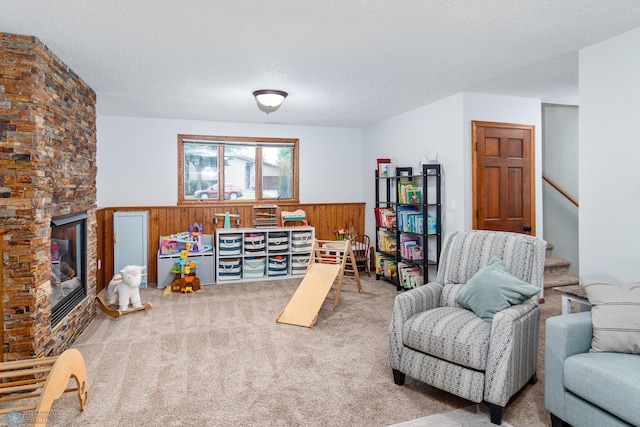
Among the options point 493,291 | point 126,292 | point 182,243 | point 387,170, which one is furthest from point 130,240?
point 493,291

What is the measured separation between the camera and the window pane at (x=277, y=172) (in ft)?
21.8

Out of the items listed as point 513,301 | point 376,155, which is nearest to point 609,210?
point 513,301

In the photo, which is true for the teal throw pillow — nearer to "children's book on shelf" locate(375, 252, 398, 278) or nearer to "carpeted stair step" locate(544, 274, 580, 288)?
"carpeted stair step" locate(544, 274, 580, 288)

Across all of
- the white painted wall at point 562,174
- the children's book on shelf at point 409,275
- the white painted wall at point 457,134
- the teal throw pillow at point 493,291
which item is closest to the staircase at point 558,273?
the white painted wall at point 457,134

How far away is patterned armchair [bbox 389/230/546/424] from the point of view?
7.39 ft

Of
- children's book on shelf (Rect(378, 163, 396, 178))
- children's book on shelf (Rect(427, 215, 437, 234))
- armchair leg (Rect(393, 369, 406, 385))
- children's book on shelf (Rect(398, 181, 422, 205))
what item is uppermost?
children's book on shelf (Rect(378, 163, 396, 178))

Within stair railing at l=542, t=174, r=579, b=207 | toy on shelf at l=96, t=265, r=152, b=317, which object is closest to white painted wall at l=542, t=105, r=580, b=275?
stair railing at l=542, t=174, r=579, b=207

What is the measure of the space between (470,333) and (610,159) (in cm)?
188

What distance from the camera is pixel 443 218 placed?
499 centimetres

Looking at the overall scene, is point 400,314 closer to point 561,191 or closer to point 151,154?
point 561,191

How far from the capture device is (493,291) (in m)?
2.57

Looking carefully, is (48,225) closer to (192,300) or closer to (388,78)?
(192,300)

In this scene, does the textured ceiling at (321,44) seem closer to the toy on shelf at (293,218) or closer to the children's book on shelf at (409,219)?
the children's book on shelf at (409,219)

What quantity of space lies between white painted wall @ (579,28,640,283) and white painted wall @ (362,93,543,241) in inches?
55.1
